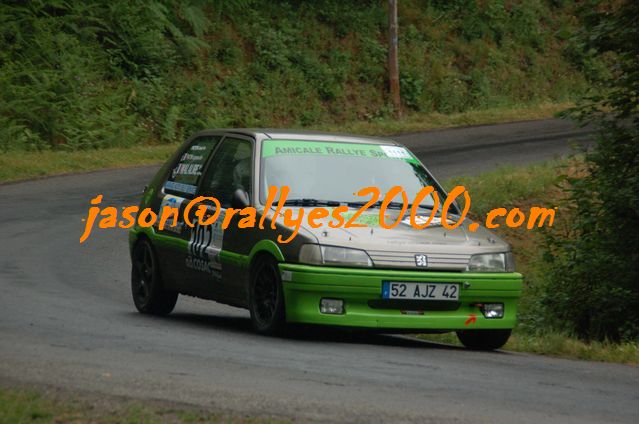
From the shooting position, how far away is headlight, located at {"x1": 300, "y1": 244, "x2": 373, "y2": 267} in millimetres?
9641

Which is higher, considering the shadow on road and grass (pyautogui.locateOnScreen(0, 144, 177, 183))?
grass (pyautogui.locateOnScreen(0, 144, 177, 183))

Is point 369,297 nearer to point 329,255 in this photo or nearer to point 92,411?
point 329,255

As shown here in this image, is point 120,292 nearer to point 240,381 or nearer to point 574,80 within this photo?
point 240,381

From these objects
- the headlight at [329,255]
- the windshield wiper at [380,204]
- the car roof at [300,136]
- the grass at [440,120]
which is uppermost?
the grass at [440,120]

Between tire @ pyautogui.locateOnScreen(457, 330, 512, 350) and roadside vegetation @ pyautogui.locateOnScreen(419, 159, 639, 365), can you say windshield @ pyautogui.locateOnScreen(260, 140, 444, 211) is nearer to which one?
tire @ pyautogui.locateOnScreen(457, 330, 512, 350)

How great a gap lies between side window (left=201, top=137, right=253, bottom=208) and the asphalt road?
1.11 m

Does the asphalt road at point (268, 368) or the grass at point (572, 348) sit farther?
the grass at point (572, 348)

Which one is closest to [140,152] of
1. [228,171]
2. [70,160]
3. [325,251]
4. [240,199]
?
[70,160]

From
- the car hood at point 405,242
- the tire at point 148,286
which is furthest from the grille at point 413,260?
the tire at point 148,286

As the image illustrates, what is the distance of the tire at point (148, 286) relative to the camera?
1187 centimetres

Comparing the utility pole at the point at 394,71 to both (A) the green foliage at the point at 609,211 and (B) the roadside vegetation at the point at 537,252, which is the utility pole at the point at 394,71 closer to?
(B) the roadside vegetation at the point at 537,252

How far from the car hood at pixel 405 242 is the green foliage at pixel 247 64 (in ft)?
54.0

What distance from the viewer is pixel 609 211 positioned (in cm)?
1200

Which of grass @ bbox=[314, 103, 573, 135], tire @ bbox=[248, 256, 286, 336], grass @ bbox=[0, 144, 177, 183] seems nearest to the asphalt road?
tire @ bbox=[248, 256, 286, 336]
